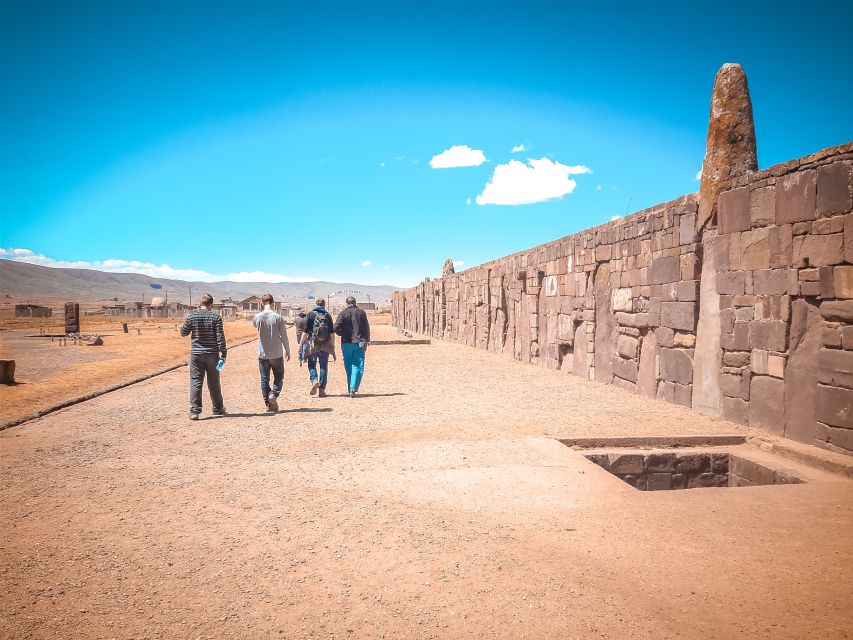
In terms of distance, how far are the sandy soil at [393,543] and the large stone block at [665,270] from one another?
304 centimetres

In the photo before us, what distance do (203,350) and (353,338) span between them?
2546mm

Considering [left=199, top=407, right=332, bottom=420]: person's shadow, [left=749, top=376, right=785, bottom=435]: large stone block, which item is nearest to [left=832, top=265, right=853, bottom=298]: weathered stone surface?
[left=749, top=376, right=785, bottom=435]: large stone block

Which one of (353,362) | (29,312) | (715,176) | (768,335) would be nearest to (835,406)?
(768,335)

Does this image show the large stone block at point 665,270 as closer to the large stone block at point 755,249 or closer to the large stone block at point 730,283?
the large stone block at point 730,283

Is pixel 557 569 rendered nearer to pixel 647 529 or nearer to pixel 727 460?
pixel 647 529

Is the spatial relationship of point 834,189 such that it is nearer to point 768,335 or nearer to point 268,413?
point 768,335

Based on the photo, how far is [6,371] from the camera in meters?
11.6

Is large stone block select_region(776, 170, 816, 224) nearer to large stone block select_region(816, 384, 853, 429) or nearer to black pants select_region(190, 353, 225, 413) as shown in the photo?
large stone block select_region(816, 384, 853, 429)

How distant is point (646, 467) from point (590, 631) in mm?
3552

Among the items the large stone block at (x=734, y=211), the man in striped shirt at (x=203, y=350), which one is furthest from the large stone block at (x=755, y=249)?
the man in striped shirt at (x=203, y=350)

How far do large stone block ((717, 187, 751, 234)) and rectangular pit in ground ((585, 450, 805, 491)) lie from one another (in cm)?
322

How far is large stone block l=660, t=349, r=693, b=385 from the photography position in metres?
8.09

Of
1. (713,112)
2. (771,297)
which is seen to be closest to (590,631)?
(771,297)

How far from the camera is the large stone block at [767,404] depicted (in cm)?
627
